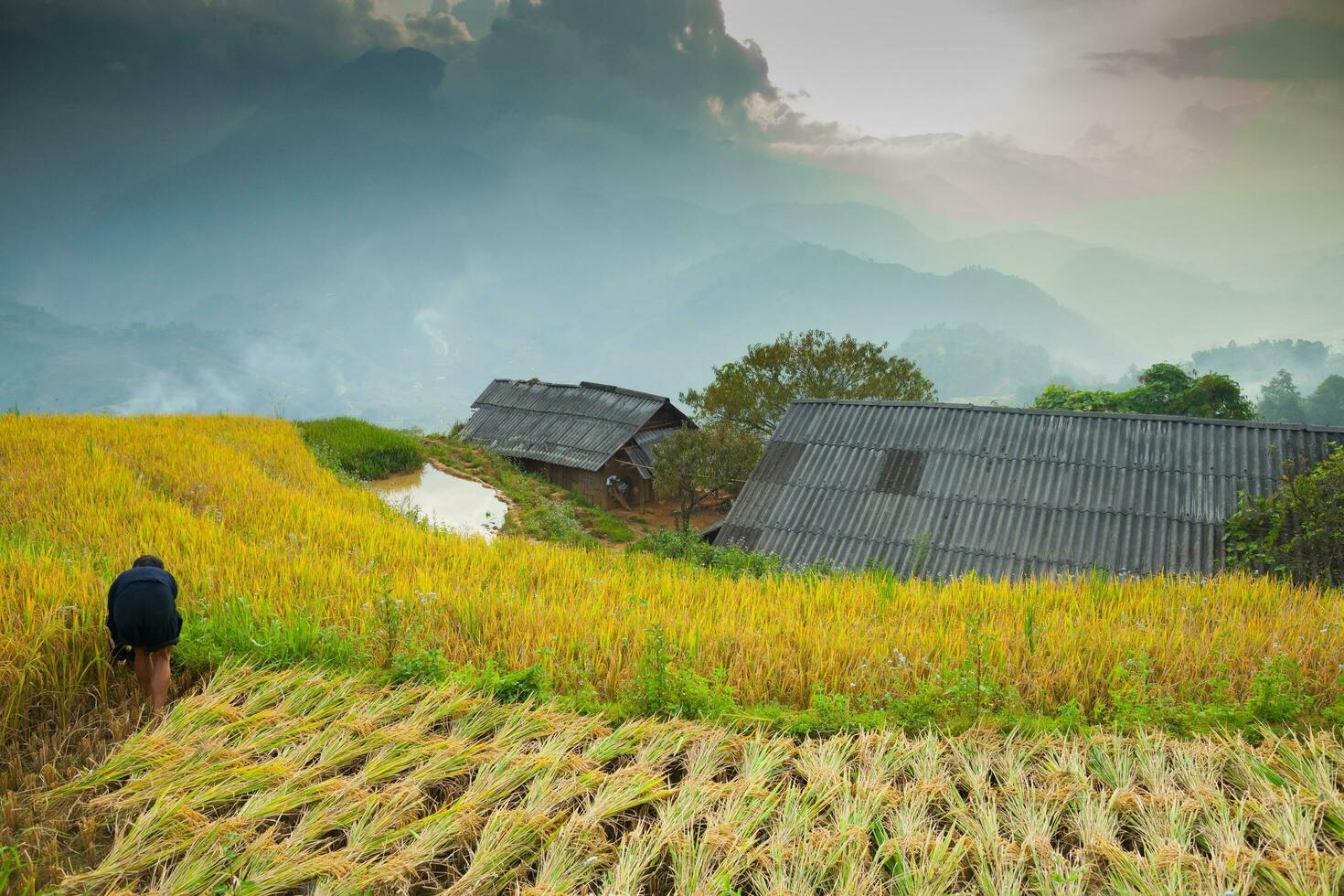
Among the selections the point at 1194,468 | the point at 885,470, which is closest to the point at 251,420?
the point at 885,470

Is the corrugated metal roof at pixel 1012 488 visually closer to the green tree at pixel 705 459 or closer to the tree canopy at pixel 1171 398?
the green tree at pixel 705 459

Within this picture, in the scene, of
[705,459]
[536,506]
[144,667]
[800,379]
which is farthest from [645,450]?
[144,667]

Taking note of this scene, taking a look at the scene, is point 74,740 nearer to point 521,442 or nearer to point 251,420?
point 251,420

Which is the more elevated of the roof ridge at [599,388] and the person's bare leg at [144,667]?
the person's bare leg at [144,667]

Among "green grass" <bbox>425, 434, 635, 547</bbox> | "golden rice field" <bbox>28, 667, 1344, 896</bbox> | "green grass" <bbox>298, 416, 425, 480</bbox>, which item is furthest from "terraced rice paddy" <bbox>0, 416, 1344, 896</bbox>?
"green grass" <bbox>298, 416, 425, 480</bbox>

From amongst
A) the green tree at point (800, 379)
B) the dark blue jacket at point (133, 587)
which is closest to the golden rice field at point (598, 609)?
the dark blue jacket at point (133, 587)

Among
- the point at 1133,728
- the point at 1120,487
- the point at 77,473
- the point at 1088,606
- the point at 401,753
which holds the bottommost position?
the point at 1120,487

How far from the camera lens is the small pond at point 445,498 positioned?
1276cm

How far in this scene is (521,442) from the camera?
25.0 meters

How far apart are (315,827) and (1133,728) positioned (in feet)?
12.5

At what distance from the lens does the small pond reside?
12.8 m

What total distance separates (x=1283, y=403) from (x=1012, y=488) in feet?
242

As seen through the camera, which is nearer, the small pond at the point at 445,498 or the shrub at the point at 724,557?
the shrub at the point at 724,557

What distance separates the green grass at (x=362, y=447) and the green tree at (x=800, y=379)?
11.8 meters
